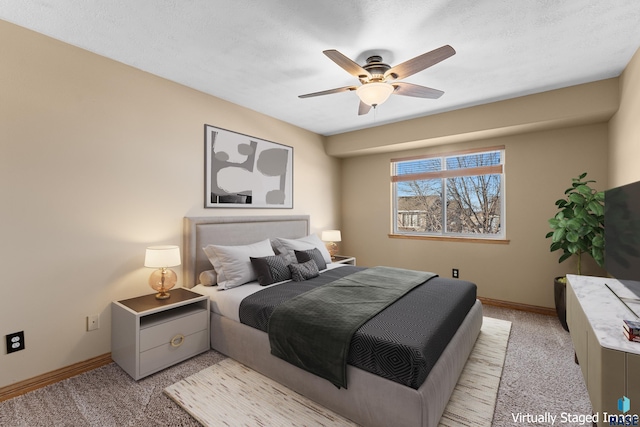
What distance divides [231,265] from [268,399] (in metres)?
1.31

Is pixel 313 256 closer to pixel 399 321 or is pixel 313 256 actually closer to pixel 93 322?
pixel 399 321

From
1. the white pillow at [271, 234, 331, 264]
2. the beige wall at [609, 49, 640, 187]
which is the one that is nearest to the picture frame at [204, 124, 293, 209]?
the white pillow at [271, 234, 331, 264]

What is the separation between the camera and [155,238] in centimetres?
286

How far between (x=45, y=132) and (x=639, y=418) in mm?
3947

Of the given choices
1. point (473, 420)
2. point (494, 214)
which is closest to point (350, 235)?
point (494, 214)

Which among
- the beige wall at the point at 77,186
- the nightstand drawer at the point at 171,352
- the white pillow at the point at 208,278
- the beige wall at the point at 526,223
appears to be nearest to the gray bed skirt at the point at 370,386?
the nightstand drawer at the point at 171,352

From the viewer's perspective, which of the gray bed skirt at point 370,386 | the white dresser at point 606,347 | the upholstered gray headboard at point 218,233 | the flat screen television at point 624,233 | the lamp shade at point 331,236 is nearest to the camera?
the white dresser at point 606,347

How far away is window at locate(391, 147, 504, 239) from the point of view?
4082 millimetres

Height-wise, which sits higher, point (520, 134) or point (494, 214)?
point (520, 134)

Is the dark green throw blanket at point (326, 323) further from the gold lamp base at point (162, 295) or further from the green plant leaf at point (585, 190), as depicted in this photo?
the green plant leaf at point (585, 190)

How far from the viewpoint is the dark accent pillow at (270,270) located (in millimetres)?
2942

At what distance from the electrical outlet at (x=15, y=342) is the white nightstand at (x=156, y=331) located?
21.9 inches

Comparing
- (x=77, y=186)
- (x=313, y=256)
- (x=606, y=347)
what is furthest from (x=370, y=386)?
(x=77, y=186)

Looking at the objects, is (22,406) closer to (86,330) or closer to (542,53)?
(86,330)
